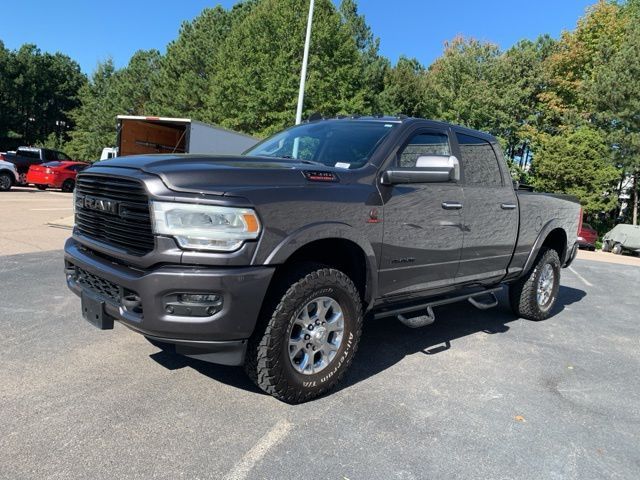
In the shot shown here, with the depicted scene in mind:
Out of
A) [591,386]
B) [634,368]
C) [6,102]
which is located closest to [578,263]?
[634,368]

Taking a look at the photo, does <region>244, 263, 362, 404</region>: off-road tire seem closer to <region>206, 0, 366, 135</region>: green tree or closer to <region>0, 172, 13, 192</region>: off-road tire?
Result: <region>0, 172, 13, 192</region>: off-road tire

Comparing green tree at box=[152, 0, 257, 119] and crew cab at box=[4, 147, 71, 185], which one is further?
green tree at box=[152, 0, 257, 119]

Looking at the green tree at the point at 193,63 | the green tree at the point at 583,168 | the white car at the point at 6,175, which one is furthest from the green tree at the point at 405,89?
the white car at the point at 6,175

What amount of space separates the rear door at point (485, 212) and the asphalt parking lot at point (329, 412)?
779mm

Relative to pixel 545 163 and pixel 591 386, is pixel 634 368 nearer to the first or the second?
pixel 591 386

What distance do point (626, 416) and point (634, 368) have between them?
1.29 meters

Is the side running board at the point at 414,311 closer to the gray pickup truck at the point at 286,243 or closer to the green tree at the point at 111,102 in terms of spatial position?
the gray pickup truck at the point at 286,243

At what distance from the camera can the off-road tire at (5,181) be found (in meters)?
20.5

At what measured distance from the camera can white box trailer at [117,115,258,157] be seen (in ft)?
43.3

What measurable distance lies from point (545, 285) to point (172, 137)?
1279cm

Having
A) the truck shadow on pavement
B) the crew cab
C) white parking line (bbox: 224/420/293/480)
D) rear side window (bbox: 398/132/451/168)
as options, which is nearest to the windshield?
rear side window (bbox: 398/132/451/168)

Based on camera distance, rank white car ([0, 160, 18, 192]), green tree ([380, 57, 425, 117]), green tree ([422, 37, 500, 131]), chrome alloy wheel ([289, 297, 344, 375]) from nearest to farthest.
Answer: chrome alloy wheel ([289, 297, 344, 375]), white car ([0, 160, 18, 192]), green tree ([422, 37, 500, 131]), green tree ([380, 57, 425, 117])

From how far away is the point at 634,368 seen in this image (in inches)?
178

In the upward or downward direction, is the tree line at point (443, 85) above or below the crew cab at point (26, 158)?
above
